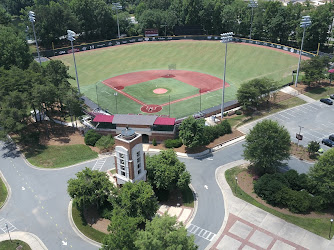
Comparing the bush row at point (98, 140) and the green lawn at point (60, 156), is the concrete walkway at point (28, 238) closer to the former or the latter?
the green lawn at point (60, 156)

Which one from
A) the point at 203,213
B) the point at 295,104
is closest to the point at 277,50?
the point at 295,104

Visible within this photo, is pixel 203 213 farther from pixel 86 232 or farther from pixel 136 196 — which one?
pixel 86 232

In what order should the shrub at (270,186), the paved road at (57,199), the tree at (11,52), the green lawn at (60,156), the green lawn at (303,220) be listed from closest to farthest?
the green lawn at (303,220), the paved road at (57,199), the shrub at (270,186), the green lawn at (60,156), the tree at (11,52)

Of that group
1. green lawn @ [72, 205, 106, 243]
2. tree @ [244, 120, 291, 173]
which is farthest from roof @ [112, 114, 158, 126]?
green lawn @ [72, 205, 106, 243]

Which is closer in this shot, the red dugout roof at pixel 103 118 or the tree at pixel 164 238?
the tree at pixel 164 238

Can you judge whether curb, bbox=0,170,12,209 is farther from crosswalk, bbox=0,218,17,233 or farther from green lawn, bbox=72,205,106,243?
green lawn, bbox=72,205,106,243

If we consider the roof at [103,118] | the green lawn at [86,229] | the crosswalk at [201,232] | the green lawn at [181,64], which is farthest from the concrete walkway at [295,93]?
the green lawn at [86,229]

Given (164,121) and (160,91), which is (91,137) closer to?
(164,121)
